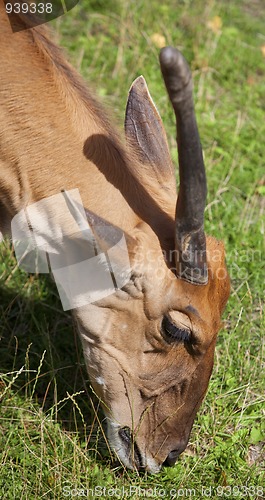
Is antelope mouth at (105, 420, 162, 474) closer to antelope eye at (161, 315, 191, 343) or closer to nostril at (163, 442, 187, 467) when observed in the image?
nostril at (163, 442, 187, 467)

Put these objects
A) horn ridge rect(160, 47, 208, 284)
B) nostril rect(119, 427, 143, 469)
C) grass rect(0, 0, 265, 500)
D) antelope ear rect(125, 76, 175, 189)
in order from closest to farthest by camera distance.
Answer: horn ridge rect(160, 47, 208, 284), antelope ear rect(125, 76, 175, 189), nostril rect(119, 427, 143, 469), grass rect(0, 0, 265, 500)

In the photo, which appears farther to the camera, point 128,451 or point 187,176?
point 128,451

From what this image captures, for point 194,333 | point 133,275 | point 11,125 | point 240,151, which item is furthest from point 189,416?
point 240,151

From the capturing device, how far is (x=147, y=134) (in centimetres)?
466

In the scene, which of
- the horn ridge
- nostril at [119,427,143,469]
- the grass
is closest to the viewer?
the horn ridge

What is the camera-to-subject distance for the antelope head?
4.16m

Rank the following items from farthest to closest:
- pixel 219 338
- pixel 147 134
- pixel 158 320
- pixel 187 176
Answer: pixel 219 338 → pixel 147 134 → pixel 158 320 → pixel 187 176

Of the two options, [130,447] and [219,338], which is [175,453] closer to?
[130,447]

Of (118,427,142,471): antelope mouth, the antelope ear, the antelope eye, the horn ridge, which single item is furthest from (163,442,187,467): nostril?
the antelope ear

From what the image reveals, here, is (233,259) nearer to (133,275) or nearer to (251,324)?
(251,324)

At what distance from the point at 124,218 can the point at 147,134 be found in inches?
26.7

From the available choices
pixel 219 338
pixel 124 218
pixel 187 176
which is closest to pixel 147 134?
pixel 124 218

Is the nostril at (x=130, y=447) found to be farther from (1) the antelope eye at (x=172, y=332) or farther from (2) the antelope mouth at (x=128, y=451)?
(1) the antelope eye at (x=172, y=332)

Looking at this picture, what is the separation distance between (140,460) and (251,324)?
1506 mm
